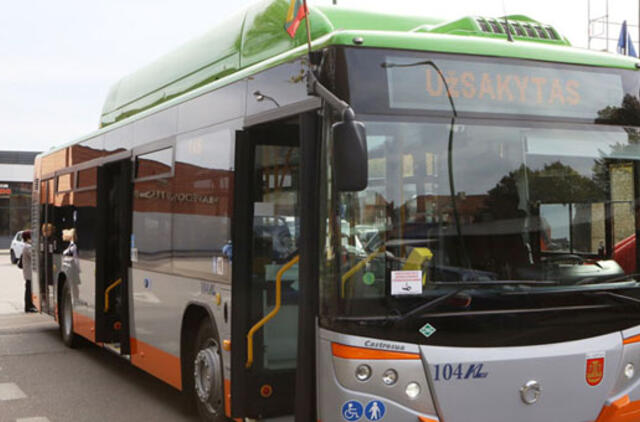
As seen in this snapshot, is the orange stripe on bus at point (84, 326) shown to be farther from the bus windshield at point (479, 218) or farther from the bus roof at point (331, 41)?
the bus windshield at point (479, 218)

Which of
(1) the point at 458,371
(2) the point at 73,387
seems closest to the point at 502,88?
(1) the point at 458,371

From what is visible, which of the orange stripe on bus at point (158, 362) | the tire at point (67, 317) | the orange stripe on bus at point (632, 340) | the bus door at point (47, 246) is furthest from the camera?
the bus door at point (47, 246)

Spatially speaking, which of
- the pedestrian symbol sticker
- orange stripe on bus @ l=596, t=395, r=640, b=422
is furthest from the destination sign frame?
orange stripe on bus @ l=596, t=395, r=640, b=422

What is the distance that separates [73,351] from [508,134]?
8.25 m

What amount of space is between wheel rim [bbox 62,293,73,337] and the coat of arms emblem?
26.2 ft

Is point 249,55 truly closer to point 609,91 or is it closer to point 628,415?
point 609,91

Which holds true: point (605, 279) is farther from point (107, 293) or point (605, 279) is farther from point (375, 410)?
point (107, 293)

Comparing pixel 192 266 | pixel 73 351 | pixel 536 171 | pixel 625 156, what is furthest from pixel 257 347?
pixel 73 351

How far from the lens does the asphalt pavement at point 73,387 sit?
25.6ft

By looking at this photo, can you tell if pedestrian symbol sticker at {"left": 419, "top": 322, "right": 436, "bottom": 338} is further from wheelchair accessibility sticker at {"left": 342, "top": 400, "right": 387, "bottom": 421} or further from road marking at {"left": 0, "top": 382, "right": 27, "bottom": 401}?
road marking at {"left": 0, "top": 382, "right": 27, "bottom": 401}

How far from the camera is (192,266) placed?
698 centimetres

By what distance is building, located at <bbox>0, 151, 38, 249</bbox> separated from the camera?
55.3 metres

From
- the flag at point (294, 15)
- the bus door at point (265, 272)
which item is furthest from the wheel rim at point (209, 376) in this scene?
the flag at point (294, 15)

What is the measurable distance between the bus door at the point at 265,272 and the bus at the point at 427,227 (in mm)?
14
